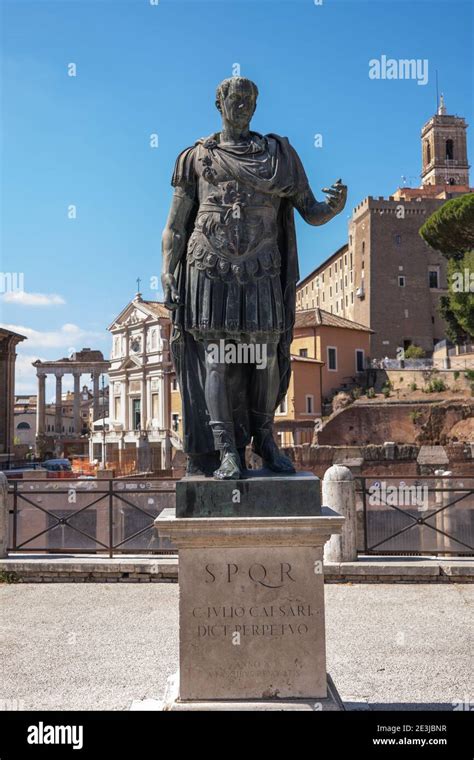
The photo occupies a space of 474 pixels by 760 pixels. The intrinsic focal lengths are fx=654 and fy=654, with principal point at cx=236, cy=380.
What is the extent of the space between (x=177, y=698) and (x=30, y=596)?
4.48 metres

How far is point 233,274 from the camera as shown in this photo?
12.3 ft

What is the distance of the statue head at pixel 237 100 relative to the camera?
12.7 feet

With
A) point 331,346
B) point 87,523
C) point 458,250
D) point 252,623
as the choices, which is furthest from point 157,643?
point 331,346

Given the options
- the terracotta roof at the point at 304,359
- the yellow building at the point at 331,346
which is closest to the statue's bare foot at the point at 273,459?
the terracotta roof at the point at 304,359

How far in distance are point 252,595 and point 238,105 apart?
112 inches

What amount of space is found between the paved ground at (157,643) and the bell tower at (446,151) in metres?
82.9

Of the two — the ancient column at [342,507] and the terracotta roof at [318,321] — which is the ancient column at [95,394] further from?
the ancient column at [342,507]

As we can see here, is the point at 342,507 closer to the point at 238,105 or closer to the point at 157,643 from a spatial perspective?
the point at 157,643

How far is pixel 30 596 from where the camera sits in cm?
745

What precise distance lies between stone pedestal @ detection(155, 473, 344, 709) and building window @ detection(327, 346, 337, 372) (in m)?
43.4

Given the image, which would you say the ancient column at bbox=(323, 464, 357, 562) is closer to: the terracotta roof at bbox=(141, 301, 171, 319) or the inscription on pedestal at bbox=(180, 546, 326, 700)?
the inscription on pedestal at bbox=(180, 546, 326, 700)

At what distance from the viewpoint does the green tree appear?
37.3m

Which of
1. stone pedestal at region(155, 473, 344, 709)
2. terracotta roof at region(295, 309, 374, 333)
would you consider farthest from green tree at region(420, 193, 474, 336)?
stone pedestal at region(155, 473, 344, 709)

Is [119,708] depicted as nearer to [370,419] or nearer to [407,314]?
[370,419]
